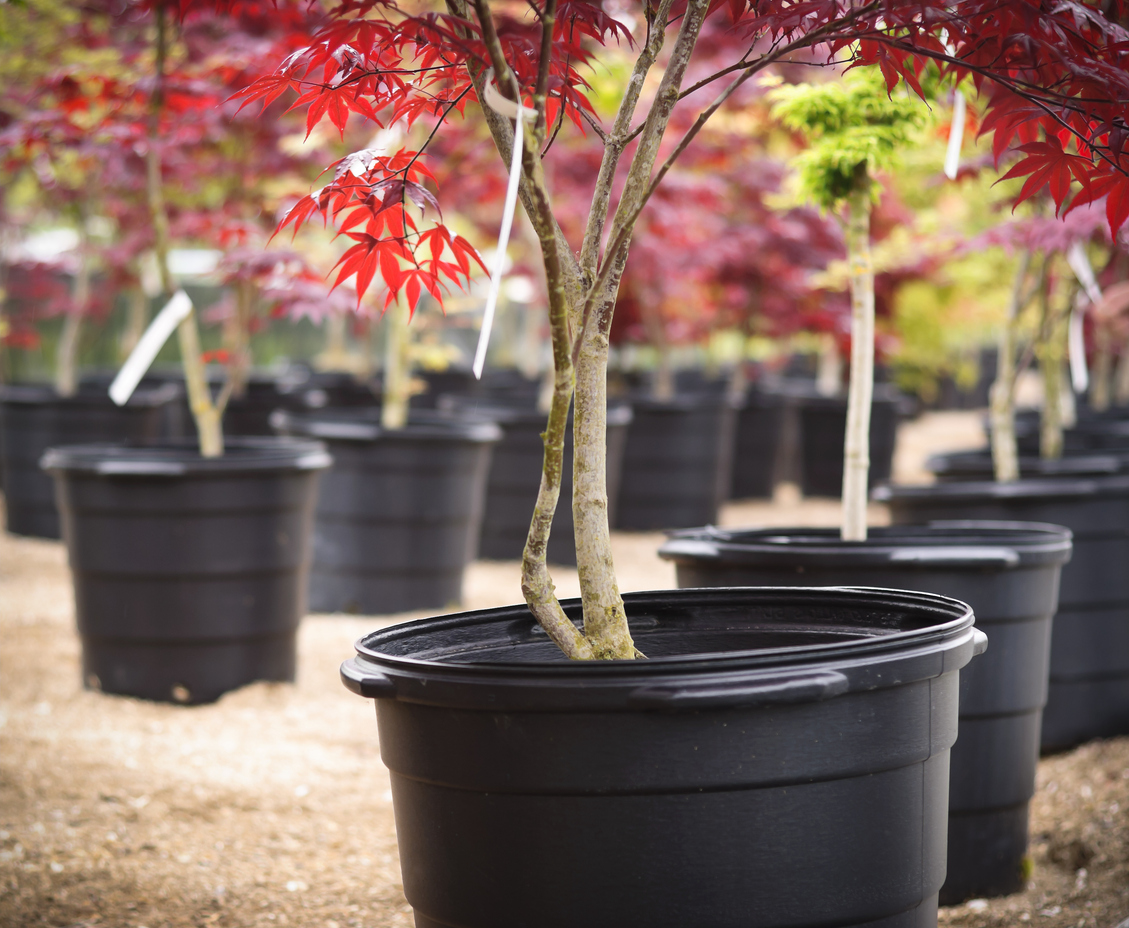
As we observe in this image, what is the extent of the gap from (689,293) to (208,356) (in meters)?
5.91

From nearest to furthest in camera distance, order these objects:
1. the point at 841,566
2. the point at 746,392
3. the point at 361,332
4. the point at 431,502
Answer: the point at 841,566 < the point at 431,502 < the point at 361,332 < the point at 746,392

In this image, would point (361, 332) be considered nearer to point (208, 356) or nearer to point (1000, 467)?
point (208, 356)

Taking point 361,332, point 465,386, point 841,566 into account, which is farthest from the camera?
point 465,386

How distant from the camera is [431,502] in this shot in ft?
16.0

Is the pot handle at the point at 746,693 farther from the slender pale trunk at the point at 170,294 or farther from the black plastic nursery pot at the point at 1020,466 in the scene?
the slender pale trunk at the point at 170,294

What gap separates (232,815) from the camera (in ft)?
9.07

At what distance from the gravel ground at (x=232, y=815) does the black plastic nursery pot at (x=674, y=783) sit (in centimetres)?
87

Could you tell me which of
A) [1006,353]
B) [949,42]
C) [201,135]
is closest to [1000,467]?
[1006,353]

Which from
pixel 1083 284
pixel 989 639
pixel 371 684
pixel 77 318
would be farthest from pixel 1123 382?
pixel 371 684

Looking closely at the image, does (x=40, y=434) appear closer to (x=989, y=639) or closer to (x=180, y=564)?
(x=180, y=564)

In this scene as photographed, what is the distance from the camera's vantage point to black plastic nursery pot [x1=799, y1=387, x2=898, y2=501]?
917 cm

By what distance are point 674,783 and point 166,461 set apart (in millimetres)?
2594

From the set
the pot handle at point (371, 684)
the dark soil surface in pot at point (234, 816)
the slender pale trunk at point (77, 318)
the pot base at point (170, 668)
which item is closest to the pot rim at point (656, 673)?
the pot handle at point (371, 684)

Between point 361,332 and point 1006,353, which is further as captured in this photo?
point 361,332
